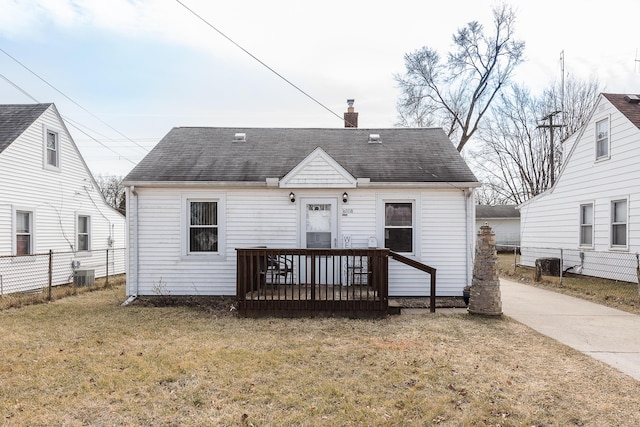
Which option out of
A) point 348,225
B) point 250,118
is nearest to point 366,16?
point 348,225

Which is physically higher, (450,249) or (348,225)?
(348,225)

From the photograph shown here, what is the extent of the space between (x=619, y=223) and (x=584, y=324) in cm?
627

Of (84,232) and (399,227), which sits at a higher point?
(399,227)

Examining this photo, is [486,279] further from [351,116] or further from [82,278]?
[82,278]

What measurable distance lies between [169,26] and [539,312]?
420 inches

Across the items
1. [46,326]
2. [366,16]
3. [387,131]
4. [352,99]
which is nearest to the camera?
[46,326]

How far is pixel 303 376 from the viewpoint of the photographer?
4.58 meters

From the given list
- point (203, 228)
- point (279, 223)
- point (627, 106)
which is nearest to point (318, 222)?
point (279, 223)

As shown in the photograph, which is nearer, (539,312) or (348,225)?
(539,312)

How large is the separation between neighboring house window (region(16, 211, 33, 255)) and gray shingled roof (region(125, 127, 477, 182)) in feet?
16.0

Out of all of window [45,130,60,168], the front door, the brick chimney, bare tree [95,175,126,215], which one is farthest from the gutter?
bare tree [95,175,126,215]

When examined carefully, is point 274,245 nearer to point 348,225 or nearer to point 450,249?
point 348,225

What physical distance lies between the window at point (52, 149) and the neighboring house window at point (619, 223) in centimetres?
1767

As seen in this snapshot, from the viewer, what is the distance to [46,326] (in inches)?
279
